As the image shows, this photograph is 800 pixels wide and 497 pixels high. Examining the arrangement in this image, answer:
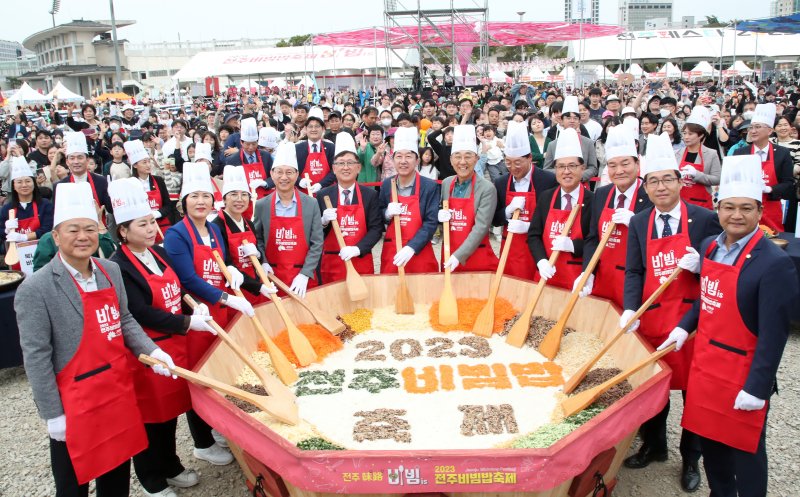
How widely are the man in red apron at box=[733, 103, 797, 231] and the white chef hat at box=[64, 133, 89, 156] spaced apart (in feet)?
22.6

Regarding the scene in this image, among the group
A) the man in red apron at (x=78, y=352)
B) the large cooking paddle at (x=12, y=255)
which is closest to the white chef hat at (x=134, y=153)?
the large cooking paddle at (x=12, y=255)

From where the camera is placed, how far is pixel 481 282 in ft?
15.3

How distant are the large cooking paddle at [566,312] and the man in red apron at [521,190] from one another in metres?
0.86

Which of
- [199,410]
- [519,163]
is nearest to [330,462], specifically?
[199,410]

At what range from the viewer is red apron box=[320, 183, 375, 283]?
4.87 m

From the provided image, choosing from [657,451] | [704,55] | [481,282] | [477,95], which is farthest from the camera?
[704,55]

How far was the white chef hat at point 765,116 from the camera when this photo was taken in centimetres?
588

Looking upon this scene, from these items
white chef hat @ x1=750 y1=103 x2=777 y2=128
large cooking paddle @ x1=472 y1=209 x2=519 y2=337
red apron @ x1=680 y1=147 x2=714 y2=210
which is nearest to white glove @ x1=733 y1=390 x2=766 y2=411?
large cooking paddle @ x1=472 y1=209 x2=519 y2=337

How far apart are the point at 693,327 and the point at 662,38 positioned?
36.5 meters

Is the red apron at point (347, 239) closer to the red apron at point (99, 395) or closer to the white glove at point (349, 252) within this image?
the white glove at point (349, 252)

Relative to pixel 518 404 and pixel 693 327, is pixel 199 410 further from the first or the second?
pixel 693 327

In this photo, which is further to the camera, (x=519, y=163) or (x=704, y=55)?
(x=704, y=55)

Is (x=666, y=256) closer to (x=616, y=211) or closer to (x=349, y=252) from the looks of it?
(x=616, y=211)

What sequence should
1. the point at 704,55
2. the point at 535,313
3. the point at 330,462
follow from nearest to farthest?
the point at 330,462 → the point at 535,313 → the point at 704,55
